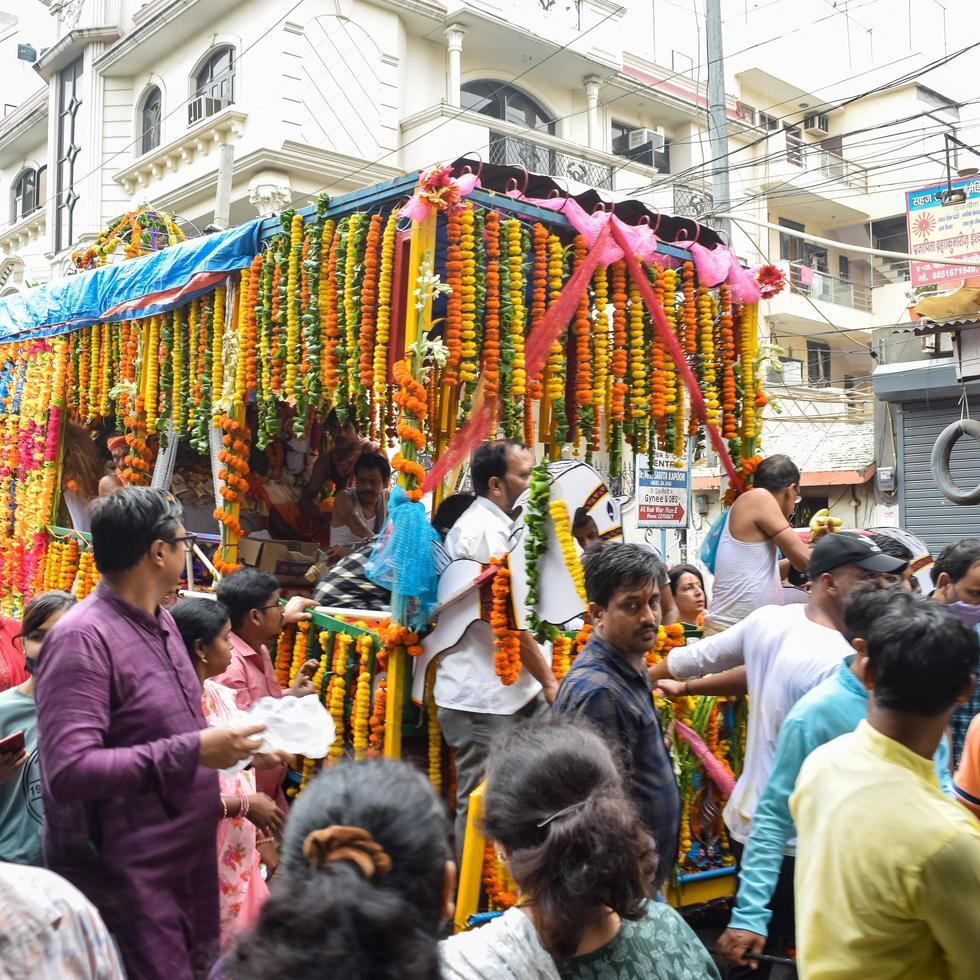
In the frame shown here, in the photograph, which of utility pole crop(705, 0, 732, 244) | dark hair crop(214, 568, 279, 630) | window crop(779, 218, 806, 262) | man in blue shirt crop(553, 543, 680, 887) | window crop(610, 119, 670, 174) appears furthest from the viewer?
window crop(779, 218, 806, 262)

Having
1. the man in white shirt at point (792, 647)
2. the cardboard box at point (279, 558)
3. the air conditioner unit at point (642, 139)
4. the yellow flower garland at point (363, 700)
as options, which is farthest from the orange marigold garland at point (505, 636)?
the air conditioner unit at point (642, 139)

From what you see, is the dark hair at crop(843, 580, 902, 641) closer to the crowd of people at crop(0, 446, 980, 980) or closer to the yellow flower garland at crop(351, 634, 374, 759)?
the crowd of people at crop(0, 446, 980, 980)

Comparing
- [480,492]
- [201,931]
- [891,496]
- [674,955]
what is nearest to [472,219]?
[480,492]

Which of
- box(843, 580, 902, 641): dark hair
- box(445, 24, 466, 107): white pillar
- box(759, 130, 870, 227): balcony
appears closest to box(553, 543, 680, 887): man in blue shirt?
box(843, 580, 902, 641): dark hair

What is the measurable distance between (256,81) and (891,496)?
Result: 11529mm

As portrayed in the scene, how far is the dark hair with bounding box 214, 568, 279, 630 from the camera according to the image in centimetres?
402

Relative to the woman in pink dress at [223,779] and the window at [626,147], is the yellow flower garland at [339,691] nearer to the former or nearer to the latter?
the woman in pink dress at [223,779]

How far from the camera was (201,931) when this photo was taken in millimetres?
2625

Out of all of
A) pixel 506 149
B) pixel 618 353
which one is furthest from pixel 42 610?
pixel 506 149

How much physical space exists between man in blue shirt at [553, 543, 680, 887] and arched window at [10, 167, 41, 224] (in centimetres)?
2291

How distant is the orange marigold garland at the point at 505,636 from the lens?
4273 millimetres

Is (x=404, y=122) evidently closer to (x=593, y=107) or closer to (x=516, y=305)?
(x=593, y=107)

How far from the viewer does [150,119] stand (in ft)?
62.2

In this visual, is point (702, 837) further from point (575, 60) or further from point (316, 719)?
point (575, 60)
